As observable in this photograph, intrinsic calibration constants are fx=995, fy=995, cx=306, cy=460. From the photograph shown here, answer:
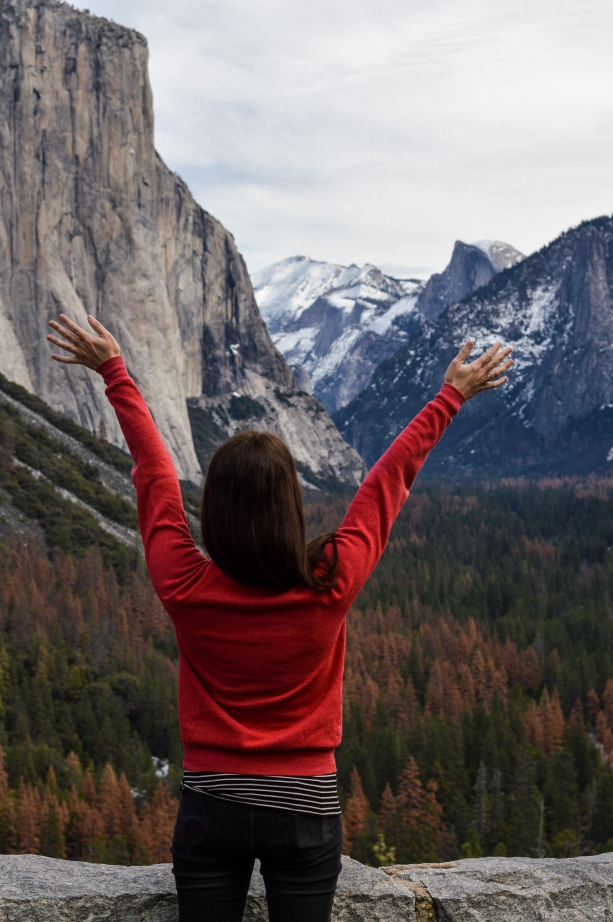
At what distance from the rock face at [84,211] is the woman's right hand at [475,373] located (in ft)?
375

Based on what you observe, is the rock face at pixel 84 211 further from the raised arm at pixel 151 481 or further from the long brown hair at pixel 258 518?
the long brown hair at pixel 258 518

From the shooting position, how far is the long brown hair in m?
4.92

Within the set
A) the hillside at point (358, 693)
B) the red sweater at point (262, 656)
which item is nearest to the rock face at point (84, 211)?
the hillside at point (358, 693)

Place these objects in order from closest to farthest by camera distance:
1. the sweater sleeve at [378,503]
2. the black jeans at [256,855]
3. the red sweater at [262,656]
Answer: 1. the black jeans at [256,855]
2. the red sweater at [262,656]
3. the sweater sleeve at [378,503]

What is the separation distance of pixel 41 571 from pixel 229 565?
83619 millimetres

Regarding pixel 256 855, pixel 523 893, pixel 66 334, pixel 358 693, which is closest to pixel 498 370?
pixel 66 334

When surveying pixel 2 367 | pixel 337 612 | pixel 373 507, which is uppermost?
pixel 2 367

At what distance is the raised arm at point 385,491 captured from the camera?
519 cm

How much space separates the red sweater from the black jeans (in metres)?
0.23

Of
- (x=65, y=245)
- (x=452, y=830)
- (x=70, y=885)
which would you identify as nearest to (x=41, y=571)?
(x=452, y=830)

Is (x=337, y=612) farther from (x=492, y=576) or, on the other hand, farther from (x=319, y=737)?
(x=492, y=576)

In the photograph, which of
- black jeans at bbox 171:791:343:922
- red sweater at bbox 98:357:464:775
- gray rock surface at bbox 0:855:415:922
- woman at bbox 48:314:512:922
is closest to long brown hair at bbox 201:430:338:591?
woman at bbox 48:314:512:922

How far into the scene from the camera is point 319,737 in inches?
202

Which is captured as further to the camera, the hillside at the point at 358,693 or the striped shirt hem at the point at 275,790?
the hillside at the point at 358,693
